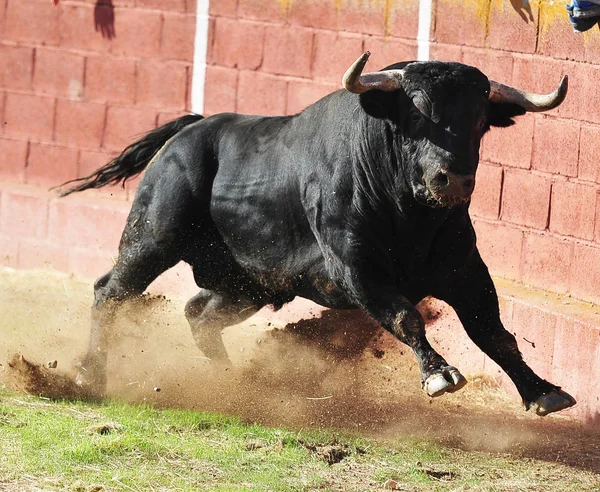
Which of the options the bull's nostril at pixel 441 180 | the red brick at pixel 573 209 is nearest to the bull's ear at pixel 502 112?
the bull's nostril at pixel 441 180

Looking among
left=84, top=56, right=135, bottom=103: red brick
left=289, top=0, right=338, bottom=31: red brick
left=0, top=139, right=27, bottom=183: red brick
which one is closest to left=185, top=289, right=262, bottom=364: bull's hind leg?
left=289, top=0, right=338, bottom=31: red brick

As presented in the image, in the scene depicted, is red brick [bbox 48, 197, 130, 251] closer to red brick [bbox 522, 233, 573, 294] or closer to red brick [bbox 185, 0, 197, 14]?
red brick [bbox 185, 0, 197, 14]

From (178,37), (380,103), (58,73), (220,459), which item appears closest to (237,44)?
(178,37)

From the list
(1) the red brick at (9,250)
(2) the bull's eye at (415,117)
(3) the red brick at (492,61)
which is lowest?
(1) the red brick at (9,250)

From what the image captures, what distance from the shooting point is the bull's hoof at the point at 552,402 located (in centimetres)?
529

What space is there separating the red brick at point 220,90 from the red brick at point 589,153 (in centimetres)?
313

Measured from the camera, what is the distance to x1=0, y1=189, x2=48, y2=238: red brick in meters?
9.77

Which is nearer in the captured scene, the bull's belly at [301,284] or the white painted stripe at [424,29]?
the bull's belly at [301,284]

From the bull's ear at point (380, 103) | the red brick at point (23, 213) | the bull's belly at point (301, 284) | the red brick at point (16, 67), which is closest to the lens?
the bull's ear at point (380, 103)

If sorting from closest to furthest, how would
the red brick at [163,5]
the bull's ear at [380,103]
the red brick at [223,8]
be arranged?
the bull's ear at [380,103]
the red brick at [223,8]
the red brick at [163,5]

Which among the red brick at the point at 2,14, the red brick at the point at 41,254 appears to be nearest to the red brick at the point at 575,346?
the red brick at the point at 41,254

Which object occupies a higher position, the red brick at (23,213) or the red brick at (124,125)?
the red brick at (124,125)

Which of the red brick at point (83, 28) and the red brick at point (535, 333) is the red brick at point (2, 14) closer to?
the red brick at point (83, 28)

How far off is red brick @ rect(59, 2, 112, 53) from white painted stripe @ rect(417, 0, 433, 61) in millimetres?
2962
